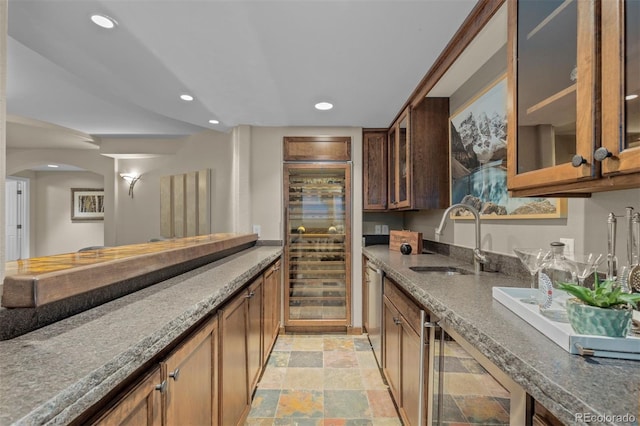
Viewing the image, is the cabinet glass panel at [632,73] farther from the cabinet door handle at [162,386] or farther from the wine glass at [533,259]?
the cabinet door handle at [162,386]

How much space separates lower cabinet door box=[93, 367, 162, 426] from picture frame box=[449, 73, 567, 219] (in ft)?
5.59

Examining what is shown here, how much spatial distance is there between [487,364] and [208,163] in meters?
4.54

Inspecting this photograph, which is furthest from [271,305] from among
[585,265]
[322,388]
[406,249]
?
[585,265]

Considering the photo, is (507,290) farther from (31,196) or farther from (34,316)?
(31,196)

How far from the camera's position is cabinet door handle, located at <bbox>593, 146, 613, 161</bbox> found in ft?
2.67

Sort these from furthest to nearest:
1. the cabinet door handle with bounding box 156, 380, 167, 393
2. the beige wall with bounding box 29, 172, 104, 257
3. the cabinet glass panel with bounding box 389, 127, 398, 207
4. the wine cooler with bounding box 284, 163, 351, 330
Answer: the beige wall with bounding box 29, 172, 104, 257 < the wine cooler with bounding box 284, 163, 351, 330 < the cabinet glass panel with bounding box 389, 127, 398, 207 < the cabinet door handle with bounding box 156, 380, 167, 393

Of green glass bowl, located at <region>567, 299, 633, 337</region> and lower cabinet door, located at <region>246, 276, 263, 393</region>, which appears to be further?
lower cabinet door, located at <region>246, 276, 263, 393</region>

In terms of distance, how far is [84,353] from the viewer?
0.74 meters

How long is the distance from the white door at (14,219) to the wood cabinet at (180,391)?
25.9ft

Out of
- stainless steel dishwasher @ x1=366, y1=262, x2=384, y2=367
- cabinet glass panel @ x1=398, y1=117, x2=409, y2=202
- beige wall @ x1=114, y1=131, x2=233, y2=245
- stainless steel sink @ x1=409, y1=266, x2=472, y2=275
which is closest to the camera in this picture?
stainless steel sink @ x1=409, y1=266, x2=472, y2=275

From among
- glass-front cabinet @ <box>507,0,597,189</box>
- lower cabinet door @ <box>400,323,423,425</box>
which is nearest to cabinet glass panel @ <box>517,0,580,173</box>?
glass-front cabinet @ <box>507,0,597,189</box>

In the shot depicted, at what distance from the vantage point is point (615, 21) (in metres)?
0.80

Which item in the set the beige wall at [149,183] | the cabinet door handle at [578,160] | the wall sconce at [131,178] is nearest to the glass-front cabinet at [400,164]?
the cabinet door handle at [578,160]

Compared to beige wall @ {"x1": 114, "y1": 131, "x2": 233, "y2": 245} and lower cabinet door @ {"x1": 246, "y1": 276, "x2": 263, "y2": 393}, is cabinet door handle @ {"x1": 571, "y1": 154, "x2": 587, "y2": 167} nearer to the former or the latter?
lower cabinet door @ {"x1": 246, "y1": 276, "x2": 263, "y2": 393}
